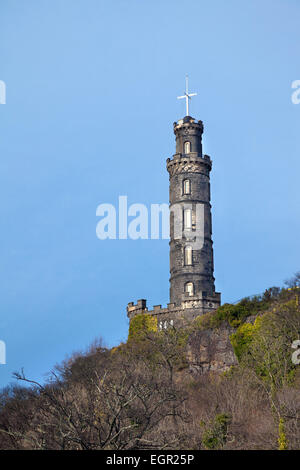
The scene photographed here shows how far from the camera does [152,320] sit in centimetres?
6544

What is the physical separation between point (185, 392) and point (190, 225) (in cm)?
2946

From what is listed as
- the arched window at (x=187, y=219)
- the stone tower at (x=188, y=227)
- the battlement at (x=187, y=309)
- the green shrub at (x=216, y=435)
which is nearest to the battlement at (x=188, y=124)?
the stone tower at (x=188, y=227)

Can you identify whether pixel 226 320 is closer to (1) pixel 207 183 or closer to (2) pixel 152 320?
(2) pixel 152 320

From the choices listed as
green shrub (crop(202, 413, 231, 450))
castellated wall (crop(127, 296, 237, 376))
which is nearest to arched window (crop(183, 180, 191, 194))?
castellated wall (crop(127, 296, 237, 376))

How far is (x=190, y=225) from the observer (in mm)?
70000

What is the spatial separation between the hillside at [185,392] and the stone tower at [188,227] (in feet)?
16.1

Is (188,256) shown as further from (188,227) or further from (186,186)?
(186,186)

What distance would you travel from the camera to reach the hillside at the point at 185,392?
2747 centimetres

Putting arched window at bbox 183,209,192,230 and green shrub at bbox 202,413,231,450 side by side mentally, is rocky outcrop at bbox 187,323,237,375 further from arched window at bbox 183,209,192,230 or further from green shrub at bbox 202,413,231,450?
arched window at bbox 183,209,192,230

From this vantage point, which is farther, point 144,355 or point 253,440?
point 144,355
